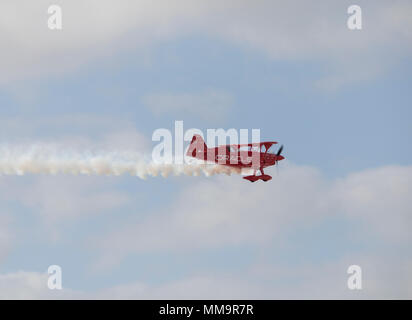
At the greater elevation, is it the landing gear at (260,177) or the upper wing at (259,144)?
the upper wing at (259,144)

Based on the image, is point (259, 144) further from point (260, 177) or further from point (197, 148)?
point (197, 148)

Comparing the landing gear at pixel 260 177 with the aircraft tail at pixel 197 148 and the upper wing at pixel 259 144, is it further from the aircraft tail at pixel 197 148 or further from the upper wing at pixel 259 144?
the aircraft tail at pixel 197 148

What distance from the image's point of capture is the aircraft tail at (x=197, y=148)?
130 metres

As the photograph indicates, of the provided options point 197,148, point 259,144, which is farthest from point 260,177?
point 197,148

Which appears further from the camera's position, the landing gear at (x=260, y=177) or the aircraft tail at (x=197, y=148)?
the landing gear at (x=260, y=177)

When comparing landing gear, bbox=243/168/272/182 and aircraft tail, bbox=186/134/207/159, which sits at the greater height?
aircraft tail, bbox=186/134/207/159

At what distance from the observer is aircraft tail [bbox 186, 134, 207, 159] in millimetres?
129500

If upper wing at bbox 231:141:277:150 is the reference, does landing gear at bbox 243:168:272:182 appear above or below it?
below

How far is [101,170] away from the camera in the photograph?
129 meters

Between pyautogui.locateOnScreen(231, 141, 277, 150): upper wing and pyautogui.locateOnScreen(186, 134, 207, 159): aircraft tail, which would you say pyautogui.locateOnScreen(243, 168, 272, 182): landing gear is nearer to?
pyautogui.locateOnScreen(231, 141, 277, 150): upper wing

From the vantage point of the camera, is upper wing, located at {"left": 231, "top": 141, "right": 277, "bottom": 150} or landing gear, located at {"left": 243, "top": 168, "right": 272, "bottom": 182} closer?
upper wing, located at {"left": 231, "top": 141, "right": 277, "bottom": 150}
